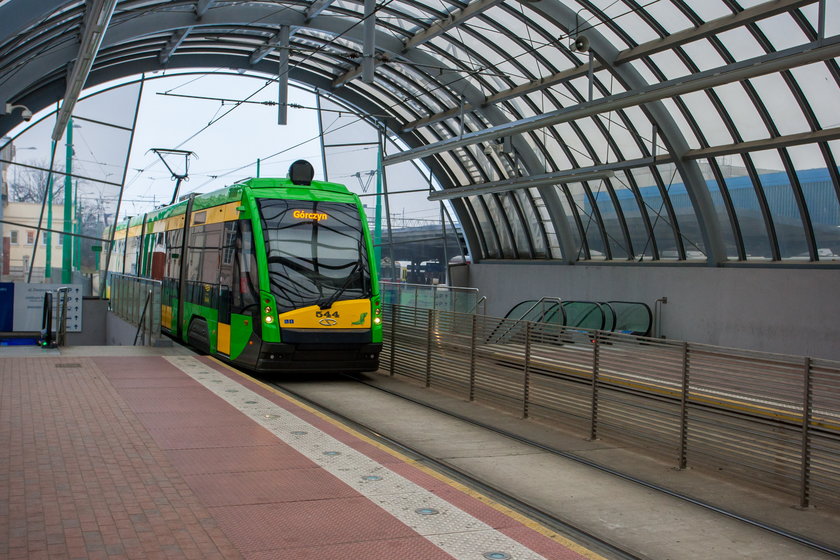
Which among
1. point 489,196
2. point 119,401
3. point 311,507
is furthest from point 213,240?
point 489,196

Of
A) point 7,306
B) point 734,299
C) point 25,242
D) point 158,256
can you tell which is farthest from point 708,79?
point 25,242

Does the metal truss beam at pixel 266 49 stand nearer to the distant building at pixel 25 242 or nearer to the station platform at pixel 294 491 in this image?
the distant building at pixel 25 242

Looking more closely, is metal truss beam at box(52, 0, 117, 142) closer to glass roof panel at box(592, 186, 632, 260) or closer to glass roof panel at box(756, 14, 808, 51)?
glass roof panel at box(756, 14, 808, 51)

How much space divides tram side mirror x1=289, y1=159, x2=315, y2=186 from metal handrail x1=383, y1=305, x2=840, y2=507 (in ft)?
12.5

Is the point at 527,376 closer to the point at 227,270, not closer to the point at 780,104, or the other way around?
the point at 227,270

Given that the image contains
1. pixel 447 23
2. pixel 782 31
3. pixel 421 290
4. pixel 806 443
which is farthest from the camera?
pixel 421 290

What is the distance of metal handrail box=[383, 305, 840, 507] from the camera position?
24.9ft

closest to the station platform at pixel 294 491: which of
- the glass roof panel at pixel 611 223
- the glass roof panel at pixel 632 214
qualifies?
the glass roof panel at pixel 632 214

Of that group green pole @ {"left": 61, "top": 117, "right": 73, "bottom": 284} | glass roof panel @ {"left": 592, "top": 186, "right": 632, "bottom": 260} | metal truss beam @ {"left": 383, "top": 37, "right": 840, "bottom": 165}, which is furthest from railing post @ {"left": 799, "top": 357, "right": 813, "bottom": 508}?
green pole @ {"left": 61, "top": 117, "right": 73, "bottom": 284}

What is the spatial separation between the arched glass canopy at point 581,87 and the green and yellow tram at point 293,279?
3.67 meters

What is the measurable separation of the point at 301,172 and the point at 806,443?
9821 millimetres

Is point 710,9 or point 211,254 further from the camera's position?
point 710,9

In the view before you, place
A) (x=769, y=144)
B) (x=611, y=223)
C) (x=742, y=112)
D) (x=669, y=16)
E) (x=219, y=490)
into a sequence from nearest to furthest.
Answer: (x=219, y=490) → (x=669, y=16) → (x=769, y=144) → (x=742, y=112) → (x=611, y=223)

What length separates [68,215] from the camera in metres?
27.6
